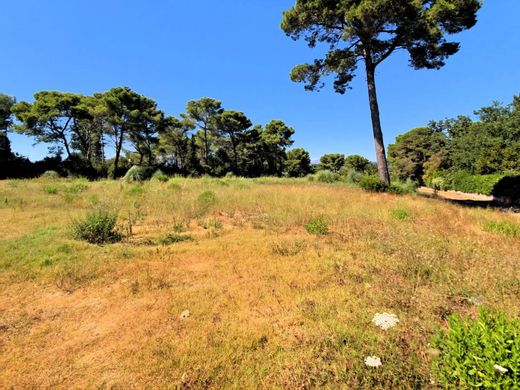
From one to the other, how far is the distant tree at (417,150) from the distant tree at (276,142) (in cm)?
1802

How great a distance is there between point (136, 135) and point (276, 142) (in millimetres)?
18189

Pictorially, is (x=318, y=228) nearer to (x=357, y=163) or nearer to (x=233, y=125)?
(x=233, y=125)

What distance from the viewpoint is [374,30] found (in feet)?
31.2

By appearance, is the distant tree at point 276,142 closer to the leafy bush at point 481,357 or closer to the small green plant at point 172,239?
the small green plant at point 172,239

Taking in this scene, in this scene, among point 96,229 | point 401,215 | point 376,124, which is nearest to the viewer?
point 96,229

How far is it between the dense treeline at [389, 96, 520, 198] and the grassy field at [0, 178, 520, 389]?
19682mm

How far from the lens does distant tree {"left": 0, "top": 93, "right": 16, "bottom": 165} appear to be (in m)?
21.8

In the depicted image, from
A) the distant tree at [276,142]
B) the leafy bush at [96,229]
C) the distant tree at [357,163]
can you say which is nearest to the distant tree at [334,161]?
the distant tree at [357,163]

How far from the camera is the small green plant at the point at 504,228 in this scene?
491 centimetres

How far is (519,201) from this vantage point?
14.7 metres

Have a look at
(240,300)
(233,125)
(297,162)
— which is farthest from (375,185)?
(297,162)

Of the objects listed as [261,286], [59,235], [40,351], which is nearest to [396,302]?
[261,286]

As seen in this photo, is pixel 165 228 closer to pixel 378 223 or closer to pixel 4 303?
pixel 4 303

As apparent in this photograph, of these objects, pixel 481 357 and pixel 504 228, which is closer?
pixel 481 357
